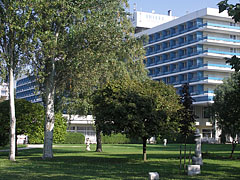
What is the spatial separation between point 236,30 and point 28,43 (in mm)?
68153

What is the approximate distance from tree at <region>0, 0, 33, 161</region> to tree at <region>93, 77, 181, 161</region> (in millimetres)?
6286

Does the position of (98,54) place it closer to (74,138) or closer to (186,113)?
(186,113)

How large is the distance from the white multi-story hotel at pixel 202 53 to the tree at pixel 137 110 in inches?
2271

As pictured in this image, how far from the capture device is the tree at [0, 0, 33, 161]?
26844mm

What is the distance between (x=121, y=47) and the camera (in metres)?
29.8

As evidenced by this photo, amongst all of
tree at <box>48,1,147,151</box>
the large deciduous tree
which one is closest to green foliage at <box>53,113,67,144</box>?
tree at <box>48,1,147,151</box>

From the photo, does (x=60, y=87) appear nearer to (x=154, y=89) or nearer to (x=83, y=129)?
(x=154, y=89)

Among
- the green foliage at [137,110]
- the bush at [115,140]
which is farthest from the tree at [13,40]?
the bush at [115,140]

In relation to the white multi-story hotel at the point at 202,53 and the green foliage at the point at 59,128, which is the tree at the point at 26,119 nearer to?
the green foliage at the point at 59,128

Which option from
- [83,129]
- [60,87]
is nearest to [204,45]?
[83,129]

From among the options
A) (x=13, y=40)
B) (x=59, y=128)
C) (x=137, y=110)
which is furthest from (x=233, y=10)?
(x=59, y=128)

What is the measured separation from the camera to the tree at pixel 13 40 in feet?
88.1

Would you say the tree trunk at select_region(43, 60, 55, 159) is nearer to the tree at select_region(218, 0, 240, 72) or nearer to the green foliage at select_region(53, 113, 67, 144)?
the green foliage at select_region(53, 113, 67, 144)

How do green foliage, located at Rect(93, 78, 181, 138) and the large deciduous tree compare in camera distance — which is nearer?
green foliage, located at Rect(93, 78, 181, 138)
